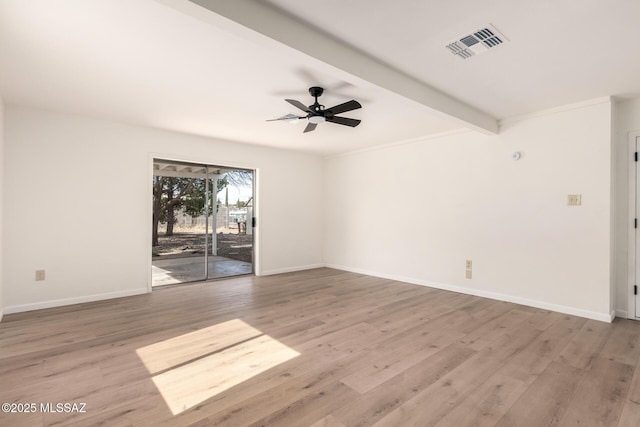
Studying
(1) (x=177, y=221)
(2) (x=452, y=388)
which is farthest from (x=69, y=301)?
(2) (x=452, y=388)

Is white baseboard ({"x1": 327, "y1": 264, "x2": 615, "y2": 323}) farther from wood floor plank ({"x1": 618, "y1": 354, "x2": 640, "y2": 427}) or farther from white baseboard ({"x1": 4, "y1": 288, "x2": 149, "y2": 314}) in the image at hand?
white baseboard ({"x1": 4, "y1": 288, "x2": 149, "y2": 314})

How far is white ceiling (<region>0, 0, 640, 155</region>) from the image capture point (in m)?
1.95

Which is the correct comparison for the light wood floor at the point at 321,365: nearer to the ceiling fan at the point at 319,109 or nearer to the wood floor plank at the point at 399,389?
the wood floor plank at the point at 399,389

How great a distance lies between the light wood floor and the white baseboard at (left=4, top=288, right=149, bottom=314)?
7.7 inches

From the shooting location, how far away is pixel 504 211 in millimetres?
4191

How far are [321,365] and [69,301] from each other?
3.62 m

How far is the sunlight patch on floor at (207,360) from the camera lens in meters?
2.07

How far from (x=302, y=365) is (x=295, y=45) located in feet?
7.63

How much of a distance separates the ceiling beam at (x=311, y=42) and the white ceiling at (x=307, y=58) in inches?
0.4

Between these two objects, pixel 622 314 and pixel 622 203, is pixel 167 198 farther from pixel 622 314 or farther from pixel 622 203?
pixel 622 314

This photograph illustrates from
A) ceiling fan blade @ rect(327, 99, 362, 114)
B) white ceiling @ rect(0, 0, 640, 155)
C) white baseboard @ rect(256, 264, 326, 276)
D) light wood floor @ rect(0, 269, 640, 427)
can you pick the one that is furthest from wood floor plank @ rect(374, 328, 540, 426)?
white baseboard @ rect(256, 264, 326, 276)

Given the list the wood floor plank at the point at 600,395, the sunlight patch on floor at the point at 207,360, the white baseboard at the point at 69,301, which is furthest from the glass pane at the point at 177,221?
the wood floor plank at the point at 600,395

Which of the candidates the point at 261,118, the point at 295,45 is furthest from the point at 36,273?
the point at 295,45

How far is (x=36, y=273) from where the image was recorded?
383cm
